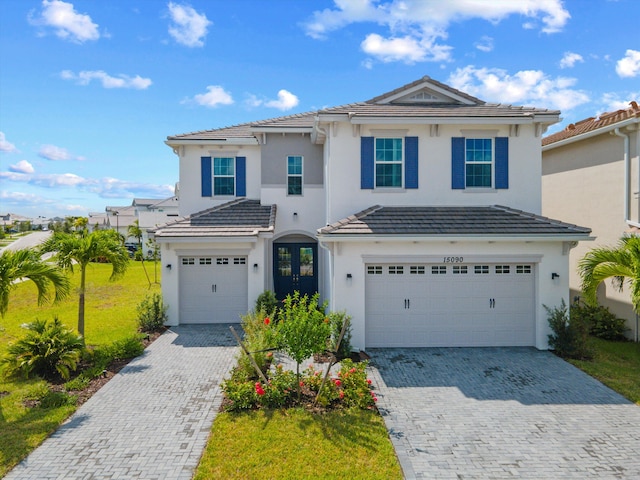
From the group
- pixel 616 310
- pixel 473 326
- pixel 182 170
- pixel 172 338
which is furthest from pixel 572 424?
pixel 182 170

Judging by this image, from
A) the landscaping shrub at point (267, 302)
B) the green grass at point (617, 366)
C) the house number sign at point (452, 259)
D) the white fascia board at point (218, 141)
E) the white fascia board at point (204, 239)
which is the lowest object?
the green grass at point (617, 366)

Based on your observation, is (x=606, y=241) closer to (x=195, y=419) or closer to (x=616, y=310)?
(x=616, y=310)

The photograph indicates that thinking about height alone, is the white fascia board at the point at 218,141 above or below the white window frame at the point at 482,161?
above

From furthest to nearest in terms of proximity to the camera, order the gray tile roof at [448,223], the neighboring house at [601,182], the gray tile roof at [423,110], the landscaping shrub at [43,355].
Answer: the neighboring house at [601,182] → the gray tile roof at [423,110] → the gray tile roof at [448,223] → the landscaping shrub at [43,355]

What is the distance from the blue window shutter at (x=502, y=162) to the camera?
1221 cm

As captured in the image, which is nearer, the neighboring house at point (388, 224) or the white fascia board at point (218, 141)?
the neighboring house at point (388, 224)

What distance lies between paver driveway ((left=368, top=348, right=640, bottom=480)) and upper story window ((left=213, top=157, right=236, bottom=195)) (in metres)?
9.07

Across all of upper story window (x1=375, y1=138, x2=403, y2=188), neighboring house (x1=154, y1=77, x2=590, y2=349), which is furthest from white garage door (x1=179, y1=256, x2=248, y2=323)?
upper story window (x1=375, y1=138, x2=403, y2=188)

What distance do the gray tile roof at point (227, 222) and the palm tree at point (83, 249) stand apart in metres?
1.86

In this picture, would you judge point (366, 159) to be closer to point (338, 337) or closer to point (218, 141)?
point (338, 337)

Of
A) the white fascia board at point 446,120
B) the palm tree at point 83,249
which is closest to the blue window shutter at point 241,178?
the palm tree at point 83,249

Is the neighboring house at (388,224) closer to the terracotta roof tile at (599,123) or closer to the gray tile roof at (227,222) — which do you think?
the gray tile roof at (227,222)

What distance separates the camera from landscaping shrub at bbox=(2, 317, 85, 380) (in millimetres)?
8828

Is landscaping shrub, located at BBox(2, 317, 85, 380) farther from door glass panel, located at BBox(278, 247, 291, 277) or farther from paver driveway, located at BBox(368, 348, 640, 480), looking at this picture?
door glass panel, located at BBox(278, 247, 291, 277)
